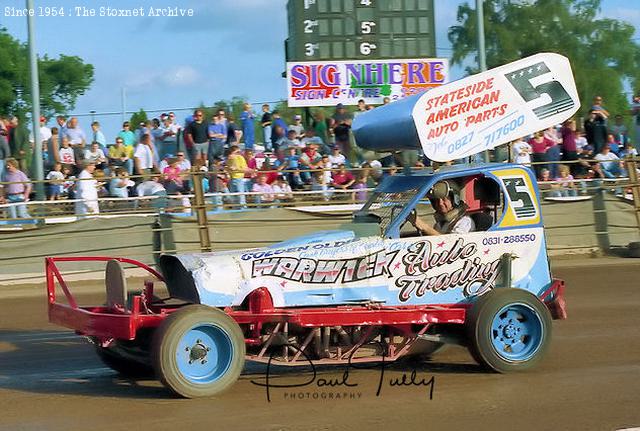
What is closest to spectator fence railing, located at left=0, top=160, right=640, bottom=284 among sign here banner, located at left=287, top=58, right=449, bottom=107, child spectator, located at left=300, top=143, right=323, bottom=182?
child spectator, located at left=300, top=143, right=323, bottom=182

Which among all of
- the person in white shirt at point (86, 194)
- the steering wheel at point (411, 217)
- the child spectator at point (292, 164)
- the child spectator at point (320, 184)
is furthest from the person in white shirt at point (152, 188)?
the steering wheel at point (411, 217)

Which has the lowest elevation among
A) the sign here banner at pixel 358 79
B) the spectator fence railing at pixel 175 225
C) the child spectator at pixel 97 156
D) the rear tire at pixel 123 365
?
the rear tire at pixel 123 365

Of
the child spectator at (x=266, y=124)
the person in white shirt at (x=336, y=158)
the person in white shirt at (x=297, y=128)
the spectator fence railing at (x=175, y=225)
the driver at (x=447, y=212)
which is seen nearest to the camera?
the driver at (x=447, y=212)

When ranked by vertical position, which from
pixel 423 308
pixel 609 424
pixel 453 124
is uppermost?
pixel 453 124

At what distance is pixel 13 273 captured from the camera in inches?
592

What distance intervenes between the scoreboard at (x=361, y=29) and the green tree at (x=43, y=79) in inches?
736

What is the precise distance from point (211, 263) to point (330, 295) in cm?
94

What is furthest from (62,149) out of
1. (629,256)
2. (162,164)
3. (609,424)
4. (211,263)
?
(609,424)

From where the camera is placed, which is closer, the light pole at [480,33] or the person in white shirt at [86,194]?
the person in white shirt at [86,194]

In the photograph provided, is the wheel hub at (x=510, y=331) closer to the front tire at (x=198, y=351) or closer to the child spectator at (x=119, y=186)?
the front tire at (x=198, y=351)

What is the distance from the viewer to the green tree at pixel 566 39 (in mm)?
56062

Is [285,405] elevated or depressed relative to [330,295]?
depressed

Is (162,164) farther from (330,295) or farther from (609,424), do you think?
(609,424)

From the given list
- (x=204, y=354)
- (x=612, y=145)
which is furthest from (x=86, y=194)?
(x=612, y=145)
